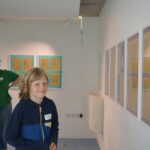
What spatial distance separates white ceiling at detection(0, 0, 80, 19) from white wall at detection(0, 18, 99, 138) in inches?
34.6

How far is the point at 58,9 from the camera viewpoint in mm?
4668

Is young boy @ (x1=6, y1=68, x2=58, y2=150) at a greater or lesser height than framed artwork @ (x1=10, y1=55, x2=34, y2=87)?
lesser

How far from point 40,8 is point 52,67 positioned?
172cm

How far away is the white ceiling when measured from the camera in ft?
13.6

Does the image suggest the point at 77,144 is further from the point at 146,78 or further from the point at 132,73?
the point at 146,78

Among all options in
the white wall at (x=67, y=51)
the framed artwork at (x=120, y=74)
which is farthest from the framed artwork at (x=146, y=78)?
the white wall at (x=67, y=51)

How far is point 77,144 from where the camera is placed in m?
5.69

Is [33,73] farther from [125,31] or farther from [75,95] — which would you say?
[75,95]

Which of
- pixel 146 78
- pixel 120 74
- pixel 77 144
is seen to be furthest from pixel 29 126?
pixel 77 144

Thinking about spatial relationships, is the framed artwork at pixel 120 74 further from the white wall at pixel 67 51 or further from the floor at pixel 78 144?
the white wall at pixel 67 51

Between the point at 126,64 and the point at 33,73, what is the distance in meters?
1.09

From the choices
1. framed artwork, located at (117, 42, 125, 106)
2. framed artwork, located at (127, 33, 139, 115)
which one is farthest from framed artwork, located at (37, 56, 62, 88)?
framed artwork, located at (127, 33, 139, 115)

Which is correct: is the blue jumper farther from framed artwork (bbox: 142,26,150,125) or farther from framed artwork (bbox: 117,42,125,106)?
framed artwork (bbox: 117,42,125,106)

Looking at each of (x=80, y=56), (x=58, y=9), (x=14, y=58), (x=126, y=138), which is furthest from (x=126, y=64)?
(x=14, y=58)
